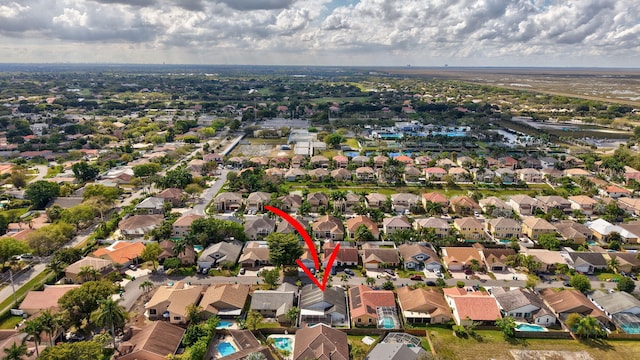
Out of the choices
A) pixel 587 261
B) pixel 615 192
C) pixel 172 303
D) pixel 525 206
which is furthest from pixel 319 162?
pixel 172 303

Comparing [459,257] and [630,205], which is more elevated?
[630,205]

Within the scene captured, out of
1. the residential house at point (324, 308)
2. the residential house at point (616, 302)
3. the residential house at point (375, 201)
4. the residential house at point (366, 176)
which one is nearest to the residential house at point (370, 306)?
the residential house at point (324, 308)

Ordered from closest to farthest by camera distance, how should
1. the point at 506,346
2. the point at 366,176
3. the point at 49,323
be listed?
the point at 49,323
the point at 506,346
the point at 366,176

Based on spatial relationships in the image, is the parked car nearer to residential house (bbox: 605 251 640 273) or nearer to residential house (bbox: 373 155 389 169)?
residential house (bbox: 605 251 640 273)

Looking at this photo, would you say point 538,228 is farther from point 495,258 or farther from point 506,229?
point 495,258

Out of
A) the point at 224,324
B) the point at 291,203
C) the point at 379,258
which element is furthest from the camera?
the point at 291,203

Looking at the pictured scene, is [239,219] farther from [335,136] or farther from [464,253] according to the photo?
[335,136]

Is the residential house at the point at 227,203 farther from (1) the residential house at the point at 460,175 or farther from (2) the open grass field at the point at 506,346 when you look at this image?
(1) the residential house at the point at 460,175
